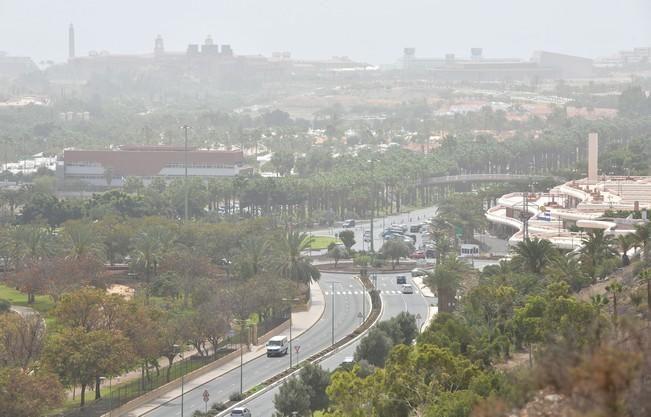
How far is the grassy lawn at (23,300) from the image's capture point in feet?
199

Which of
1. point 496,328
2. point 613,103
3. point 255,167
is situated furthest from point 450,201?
point 613,103

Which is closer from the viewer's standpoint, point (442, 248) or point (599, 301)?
point (599, 301)

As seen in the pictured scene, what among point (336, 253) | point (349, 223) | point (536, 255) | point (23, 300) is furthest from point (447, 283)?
point (349, 223)

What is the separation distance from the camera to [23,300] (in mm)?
63438

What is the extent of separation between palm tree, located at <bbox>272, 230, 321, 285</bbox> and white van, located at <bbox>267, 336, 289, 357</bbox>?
1004 centimetres

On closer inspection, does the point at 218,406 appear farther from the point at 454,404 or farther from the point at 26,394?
the point at 454,404

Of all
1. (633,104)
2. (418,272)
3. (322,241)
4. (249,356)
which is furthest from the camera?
(633,104)

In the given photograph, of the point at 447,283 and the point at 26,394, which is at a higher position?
the point at 26,394

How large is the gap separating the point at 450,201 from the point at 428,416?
58823mm

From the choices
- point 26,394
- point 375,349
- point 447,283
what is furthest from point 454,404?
point 447,283

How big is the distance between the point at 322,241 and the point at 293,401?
44076 mm

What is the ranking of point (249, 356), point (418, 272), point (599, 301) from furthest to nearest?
point (418, 272) → point (249, 356) → point (599, 301)

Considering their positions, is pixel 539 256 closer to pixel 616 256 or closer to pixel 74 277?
pixel 616 256

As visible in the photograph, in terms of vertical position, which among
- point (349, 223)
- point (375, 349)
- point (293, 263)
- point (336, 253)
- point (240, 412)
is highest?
point (375, 349)
